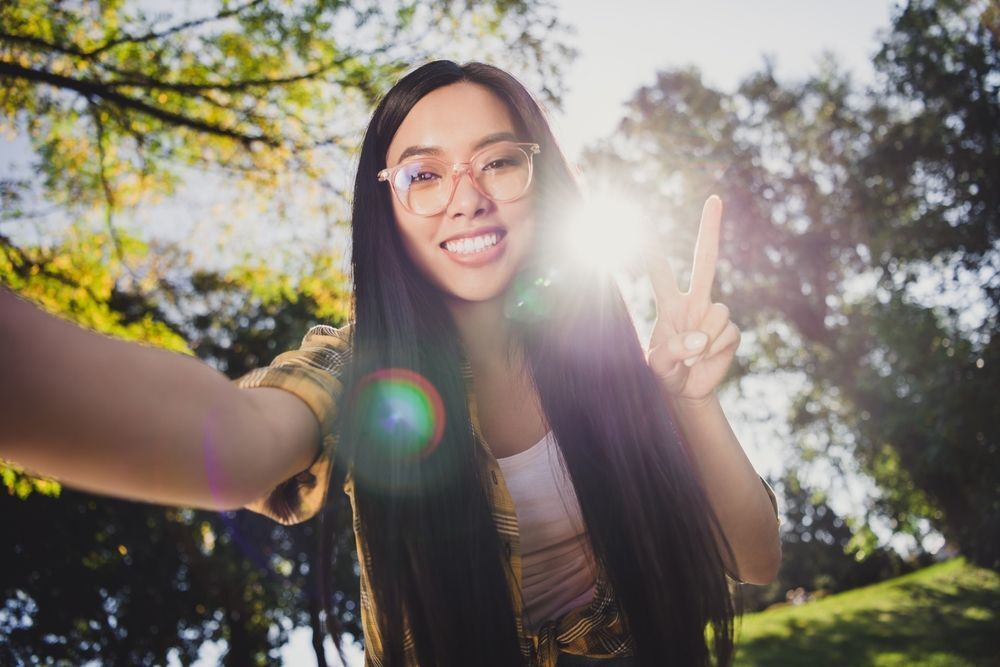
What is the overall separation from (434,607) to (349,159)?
16.5ft

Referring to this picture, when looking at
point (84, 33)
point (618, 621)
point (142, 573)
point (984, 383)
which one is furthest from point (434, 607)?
point (142, 573)

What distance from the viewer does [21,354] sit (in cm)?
78

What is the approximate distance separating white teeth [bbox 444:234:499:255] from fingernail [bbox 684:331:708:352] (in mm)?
641

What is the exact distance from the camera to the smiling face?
195cm

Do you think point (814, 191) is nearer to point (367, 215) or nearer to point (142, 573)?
point (367, 215)

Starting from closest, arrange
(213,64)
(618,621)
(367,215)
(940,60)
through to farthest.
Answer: (618,621) → (367,215) → (213,64) → (940,60)

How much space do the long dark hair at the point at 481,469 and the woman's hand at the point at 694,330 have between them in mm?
78

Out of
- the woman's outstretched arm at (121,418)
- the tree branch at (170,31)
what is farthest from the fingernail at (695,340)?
the tree branch at (170,31)

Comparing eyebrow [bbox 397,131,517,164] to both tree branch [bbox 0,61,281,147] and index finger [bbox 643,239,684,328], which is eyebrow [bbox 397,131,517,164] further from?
tree branch [bbox 0,61,281,147]

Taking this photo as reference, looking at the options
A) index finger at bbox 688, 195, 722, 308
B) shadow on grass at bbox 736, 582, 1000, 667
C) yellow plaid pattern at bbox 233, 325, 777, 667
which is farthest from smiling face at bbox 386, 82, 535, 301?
shadow on grass at bbox 736, 582, 1000, 667

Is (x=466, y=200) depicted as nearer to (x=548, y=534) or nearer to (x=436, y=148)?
(x=436, y=148)

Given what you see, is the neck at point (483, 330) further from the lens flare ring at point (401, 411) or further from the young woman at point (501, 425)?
the lens flare ring at point (401, 411)

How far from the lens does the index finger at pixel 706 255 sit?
1.84 meters

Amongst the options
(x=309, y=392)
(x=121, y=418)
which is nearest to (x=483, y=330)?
(x=309, y=392)
